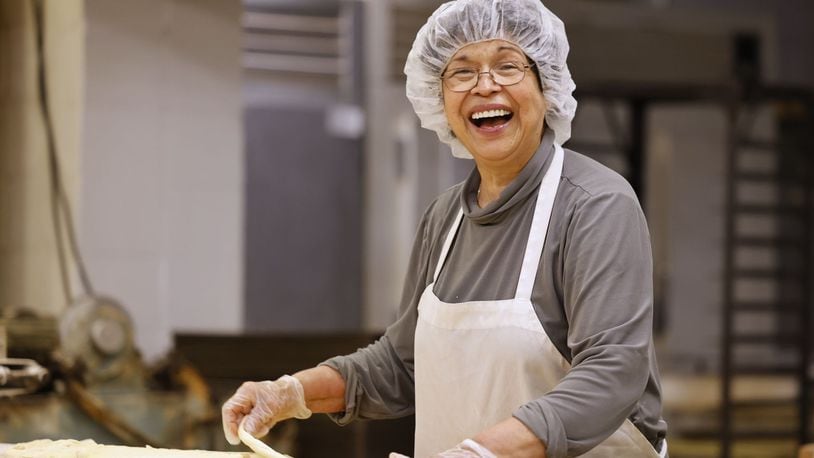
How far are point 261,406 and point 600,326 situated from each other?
0.58 m

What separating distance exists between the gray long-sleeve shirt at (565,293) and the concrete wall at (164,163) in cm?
208

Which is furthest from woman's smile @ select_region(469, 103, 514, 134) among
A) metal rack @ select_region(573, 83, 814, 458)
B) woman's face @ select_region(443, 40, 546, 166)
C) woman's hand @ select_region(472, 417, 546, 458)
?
metal rack @ select_region(573, 83, 814, 458)

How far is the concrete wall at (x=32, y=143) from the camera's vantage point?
3.74 metres

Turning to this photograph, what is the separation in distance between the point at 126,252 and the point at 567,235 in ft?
8.27

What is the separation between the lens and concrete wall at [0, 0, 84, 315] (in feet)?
12.3

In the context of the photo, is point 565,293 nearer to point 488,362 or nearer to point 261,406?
point 488,362

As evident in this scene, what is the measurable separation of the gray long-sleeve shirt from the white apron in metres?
0.02

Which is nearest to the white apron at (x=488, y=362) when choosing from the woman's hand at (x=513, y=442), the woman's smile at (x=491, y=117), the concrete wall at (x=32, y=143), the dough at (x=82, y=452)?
the woman's smile at (x=491, y=117)

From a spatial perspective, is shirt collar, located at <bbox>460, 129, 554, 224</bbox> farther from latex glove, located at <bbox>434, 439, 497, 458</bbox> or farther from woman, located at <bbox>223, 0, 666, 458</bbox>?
latex glove, located at <bbox>434, 439, 497, 458</bbox>

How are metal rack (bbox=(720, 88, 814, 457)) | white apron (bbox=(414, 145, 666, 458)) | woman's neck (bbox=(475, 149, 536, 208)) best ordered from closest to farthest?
1. white apron (bbox=(414, 145, 666, 458))
2. woman's neck (bbox=(475, 149, 536, 208))
3. metal rack (bbox=(720, 88, 814, 457))

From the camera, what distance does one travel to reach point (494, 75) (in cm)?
171

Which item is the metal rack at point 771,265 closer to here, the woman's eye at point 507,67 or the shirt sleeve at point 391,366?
→ the shirt sleeve at point 391,366

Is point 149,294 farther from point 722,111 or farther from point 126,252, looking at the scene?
Result: point 722,111

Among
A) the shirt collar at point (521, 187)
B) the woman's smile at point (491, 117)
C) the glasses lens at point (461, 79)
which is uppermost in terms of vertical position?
the glasses lens at point (461, 79)
